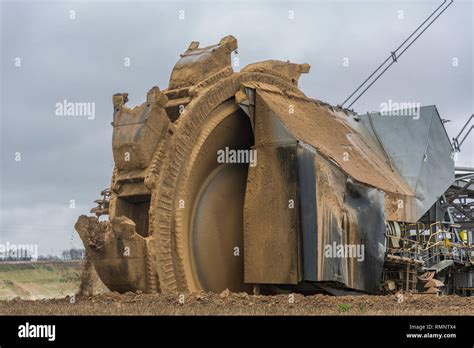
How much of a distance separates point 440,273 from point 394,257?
334cm

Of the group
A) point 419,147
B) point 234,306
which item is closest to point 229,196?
point 234,306

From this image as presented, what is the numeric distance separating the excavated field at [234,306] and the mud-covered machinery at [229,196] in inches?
48.3

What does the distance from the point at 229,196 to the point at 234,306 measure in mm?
4845

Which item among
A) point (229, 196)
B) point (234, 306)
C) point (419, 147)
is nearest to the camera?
point (234, 306)

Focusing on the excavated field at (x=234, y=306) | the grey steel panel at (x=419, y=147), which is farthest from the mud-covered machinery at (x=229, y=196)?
the grey steel panel at (x=419, y=147)

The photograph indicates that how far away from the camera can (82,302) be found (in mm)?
13984

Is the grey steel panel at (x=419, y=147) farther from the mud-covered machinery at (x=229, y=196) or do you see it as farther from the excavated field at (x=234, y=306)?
the excavated field at (x=234, y=306)

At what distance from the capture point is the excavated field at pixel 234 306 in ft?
39.2

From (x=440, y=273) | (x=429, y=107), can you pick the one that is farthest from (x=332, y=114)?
(x=440, y=273)

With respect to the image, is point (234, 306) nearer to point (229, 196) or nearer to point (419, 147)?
point (229, 196)

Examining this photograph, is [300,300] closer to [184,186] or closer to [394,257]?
[184,186]

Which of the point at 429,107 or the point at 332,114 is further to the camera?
the point at 429,107

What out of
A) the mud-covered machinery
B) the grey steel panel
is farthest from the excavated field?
the grey steel panel

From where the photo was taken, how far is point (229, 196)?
57.6 ft
